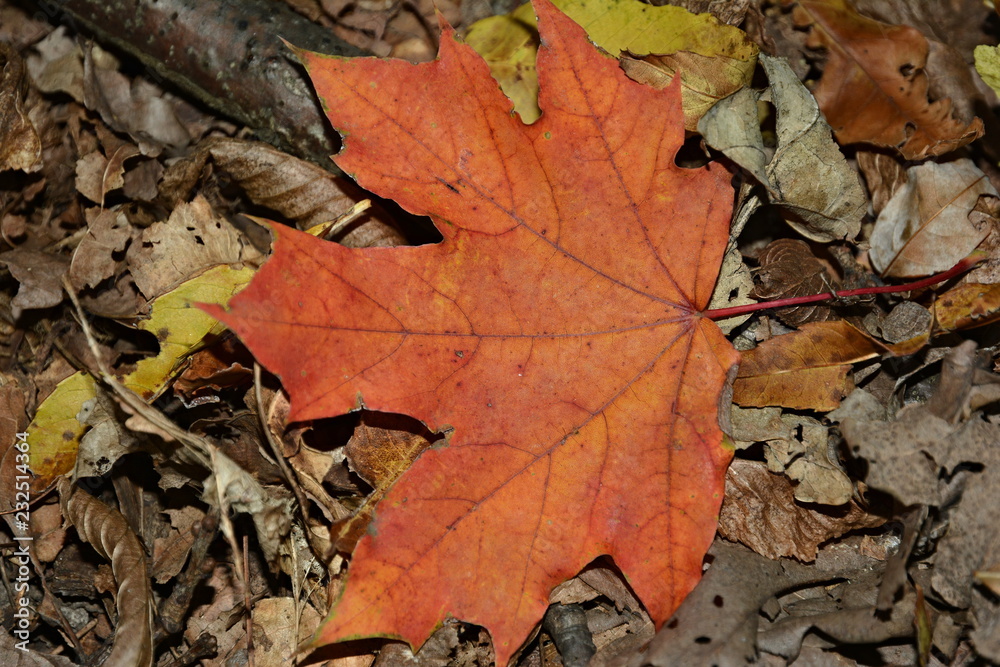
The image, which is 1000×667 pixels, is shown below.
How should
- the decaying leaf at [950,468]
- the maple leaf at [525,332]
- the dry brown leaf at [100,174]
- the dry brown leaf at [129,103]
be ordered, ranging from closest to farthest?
the maple leaf at [525,332] < the decaying leaf at [950,468] < the dry brown leaf at [100,174] < the dry brown leaf at [129,103]

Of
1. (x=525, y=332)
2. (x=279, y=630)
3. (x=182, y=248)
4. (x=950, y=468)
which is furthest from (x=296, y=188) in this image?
(x=950, y=468)

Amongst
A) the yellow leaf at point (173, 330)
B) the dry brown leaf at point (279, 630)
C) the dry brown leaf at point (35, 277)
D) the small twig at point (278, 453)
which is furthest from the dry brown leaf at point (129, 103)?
the dry brown leaf at point (279, 630)

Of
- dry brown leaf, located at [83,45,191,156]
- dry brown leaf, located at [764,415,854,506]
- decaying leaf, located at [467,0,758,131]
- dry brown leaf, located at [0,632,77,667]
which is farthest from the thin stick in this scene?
dry brown leaf, located at [0,632,77,667]

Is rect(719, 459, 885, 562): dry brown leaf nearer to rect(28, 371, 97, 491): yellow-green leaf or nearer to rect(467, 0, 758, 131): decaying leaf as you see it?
rect(467, 0, 758, 131): decaying leaf

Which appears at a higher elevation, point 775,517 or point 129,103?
point 129,103

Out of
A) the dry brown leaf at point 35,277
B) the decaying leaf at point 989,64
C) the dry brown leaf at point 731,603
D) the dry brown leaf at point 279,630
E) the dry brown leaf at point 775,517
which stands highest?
the decaying leaf at point 989,64

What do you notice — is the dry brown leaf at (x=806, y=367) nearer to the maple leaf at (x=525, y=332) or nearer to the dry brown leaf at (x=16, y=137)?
the maple leaf at (x=525, y=332)

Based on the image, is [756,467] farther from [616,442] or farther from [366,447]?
[366,447]

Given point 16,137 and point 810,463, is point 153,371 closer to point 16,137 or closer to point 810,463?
point 16,137
